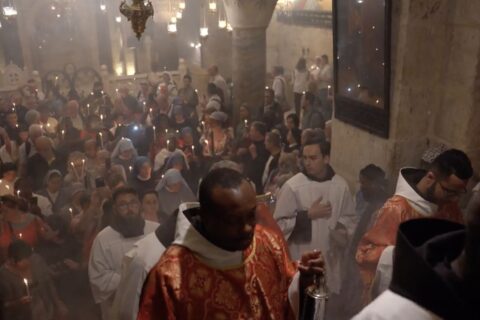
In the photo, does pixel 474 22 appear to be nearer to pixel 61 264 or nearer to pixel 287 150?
pixel 287 150

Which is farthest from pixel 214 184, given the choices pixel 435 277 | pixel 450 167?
pixel 450 167

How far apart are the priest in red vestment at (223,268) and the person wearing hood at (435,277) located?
0.81 meters

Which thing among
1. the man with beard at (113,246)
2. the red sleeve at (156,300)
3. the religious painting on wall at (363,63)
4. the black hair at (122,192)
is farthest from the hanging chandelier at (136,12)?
the red sleeve at (156,300)

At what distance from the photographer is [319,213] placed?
4.66 meters

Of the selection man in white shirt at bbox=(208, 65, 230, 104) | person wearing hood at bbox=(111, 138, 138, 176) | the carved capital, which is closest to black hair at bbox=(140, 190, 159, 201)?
person wearing hood at bbox=(111, 138, 138, 176)

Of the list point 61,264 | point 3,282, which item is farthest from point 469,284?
point 61,264

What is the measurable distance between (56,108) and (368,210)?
6.33 metres

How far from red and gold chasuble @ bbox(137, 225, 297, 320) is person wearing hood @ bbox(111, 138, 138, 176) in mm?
3871

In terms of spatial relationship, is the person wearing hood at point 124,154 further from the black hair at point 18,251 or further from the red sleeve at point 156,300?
the red sleeve at point 156,300

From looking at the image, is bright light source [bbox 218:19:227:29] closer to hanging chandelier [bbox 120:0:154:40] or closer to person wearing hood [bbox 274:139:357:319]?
person wearing hood [bbox 274:139:357:319]

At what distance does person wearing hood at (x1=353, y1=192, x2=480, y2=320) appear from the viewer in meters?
1.26

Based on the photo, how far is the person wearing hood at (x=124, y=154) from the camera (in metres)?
6.19

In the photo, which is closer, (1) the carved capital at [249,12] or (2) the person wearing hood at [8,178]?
(2) the person wearing hood at [8,178]

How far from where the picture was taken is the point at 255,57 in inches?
389
